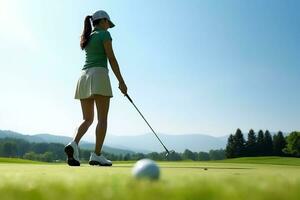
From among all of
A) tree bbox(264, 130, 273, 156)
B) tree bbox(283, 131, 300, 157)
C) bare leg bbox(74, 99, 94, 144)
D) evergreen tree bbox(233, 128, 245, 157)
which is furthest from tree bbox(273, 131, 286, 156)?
bare leg bbox(74, 99, 94, 144)

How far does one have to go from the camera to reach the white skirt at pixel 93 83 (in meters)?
8.74

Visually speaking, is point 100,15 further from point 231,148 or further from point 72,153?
point 231,148

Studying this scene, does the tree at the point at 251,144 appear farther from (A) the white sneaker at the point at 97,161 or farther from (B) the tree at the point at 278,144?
(A) the white sneaker at the point at 97,161

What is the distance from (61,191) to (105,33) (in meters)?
6.71

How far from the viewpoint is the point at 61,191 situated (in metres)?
2.81

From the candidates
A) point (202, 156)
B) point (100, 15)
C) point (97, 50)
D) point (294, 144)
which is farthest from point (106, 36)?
point (202, 156)

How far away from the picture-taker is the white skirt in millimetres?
8742

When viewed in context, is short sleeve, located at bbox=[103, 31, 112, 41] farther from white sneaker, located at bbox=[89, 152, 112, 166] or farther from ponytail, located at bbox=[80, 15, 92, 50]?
white sneaker, located at bbox=[89, 152, 112, 166]

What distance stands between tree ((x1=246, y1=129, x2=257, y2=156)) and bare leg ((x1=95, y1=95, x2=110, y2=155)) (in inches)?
3680

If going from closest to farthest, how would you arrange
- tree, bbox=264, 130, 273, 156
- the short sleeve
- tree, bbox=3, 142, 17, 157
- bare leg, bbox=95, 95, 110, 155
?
1. bare leg, bbox=95, 95, 110, 155
2. the short sleeve
3. tree, bbox=264, 130, 273, 156
4. tree, bbox=3, 142, 17, 157

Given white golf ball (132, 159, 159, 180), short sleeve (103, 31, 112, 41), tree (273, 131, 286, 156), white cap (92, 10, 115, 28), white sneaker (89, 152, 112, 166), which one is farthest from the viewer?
tree (273, 131, 286, 156)

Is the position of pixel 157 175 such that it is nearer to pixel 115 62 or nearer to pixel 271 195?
pixel 271 195

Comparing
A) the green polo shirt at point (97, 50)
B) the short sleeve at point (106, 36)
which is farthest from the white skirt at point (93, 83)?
the short sleeve at point (106, 36)

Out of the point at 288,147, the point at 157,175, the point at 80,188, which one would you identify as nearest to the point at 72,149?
the point at 157,175
